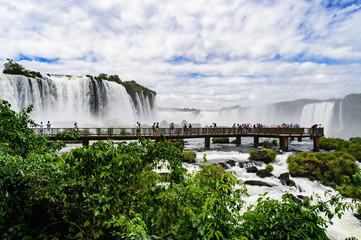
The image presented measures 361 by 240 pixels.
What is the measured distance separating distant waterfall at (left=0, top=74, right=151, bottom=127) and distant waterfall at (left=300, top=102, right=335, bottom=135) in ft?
164

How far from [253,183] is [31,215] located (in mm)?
13290

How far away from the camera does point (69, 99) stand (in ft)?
132

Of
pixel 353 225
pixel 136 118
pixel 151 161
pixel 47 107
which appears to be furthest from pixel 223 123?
pixel 151 161

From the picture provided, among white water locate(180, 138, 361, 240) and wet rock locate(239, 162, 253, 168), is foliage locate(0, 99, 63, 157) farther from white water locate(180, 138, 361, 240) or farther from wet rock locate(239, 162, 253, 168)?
wet rock locate(239, 162, 253, 168)

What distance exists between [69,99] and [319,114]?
211ft

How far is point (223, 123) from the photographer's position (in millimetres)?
90562

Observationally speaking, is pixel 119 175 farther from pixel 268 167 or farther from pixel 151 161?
pixel 268 167

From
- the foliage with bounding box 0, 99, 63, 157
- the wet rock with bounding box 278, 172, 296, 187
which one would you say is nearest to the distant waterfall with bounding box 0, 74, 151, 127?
the foliage with bounding box 0, 99, 63, 157

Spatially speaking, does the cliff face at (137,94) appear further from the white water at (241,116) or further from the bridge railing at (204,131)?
the bridge railing at (204,131)

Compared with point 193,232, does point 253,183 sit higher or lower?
lower

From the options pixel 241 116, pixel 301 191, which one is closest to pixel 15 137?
pixel 301 191

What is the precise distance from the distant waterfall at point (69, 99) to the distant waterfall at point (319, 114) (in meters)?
50.0

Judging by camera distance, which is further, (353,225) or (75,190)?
(353,225)

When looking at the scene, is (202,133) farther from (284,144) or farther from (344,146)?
(344,146)
